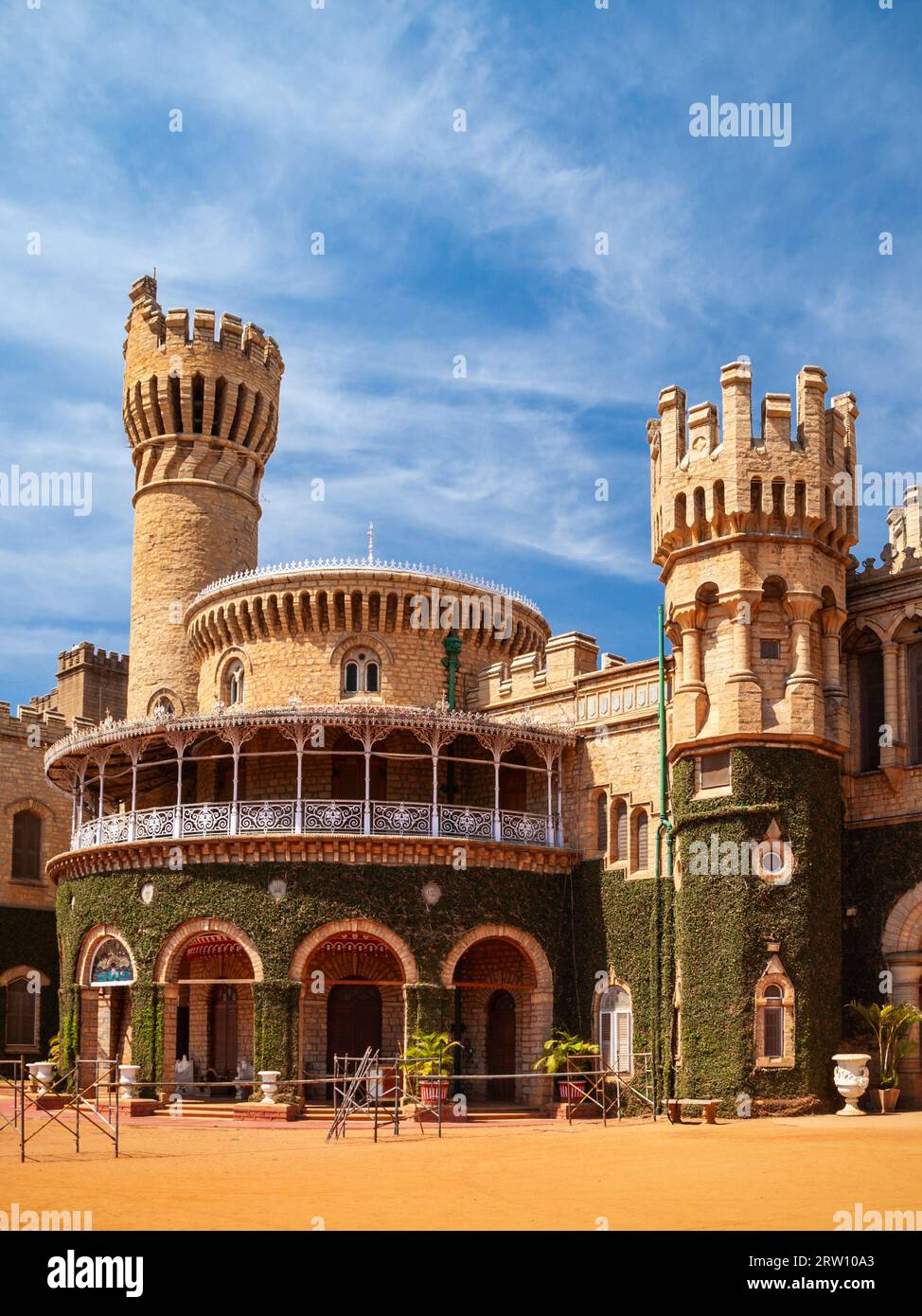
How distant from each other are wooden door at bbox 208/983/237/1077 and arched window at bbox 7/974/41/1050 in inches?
490

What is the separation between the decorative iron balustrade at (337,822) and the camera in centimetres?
3481

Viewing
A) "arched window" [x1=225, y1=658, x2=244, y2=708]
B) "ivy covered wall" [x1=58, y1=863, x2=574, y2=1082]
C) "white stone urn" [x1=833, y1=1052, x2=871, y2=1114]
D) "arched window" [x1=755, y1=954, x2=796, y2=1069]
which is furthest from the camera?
"arched window" [x1=225, y1=658, x2=244, y2=708]

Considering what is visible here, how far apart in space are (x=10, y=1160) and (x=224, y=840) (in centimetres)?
1284

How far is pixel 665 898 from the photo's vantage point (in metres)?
33.0

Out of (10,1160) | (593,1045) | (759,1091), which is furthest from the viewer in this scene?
(593,1045)

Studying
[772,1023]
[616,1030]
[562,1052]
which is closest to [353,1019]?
[562,1052]

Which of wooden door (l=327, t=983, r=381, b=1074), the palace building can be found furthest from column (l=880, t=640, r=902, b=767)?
wooden door (l=327, t=983, r=381, b=1074)

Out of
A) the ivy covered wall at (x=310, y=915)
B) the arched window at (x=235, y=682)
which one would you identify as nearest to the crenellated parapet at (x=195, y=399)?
the arched window at (x=235, y=682)

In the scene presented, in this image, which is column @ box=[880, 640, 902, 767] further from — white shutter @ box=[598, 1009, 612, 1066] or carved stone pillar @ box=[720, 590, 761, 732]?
white shutter @ box=[598, 1009, 612, 1066]

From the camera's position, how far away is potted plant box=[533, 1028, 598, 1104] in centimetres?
3250

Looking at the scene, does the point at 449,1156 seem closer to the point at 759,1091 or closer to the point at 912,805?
the point at 759,1091

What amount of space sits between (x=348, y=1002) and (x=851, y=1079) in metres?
12.7

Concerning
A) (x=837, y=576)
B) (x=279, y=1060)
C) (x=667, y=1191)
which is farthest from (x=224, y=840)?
(x=667, y=1191)

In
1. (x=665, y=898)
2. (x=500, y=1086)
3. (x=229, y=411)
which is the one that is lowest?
(x=500, y=1086)
